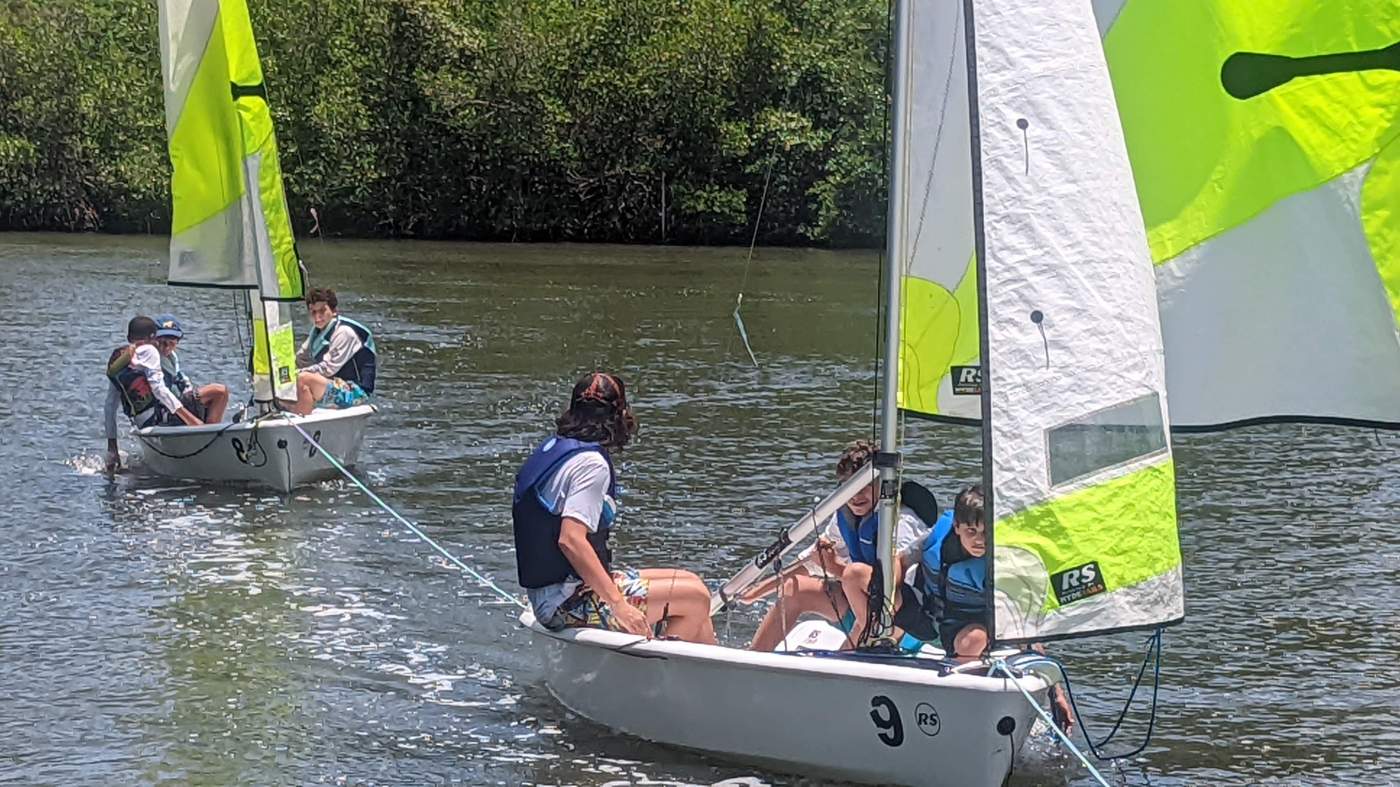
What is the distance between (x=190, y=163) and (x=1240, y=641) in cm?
886

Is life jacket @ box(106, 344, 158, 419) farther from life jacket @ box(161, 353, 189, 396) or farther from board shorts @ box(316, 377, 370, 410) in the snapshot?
board shorts @ box(316, 377, 370, 410)

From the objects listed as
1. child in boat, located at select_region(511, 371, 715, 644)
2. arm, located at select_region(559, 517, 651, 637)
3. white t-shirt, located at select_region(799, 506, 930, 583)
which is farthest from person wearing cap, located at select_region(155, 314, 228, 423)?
arm, located at select_region(559, 517, 651, 637)

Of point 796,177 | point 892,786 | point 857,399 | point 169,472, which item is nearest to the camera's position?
point 892,786

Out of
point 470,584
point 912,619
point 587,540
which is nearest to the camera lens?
point 587,540

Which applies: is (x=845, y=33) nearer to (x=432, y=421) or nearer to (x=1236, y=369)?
(x=432, y=421)

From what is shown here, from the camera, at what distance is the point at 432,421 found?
690 inches

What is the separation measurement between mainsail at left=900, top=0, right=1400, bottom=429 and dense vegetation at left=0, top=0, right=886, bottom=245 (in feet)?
128

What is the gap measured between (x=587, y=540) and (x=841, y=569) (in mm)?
1328

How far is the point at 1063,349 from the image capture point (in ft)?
21.4

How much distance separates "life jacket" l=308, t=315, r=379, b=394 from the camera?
14.7 metres

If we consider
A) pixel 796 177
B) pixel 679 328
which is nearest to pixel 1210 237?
pixel 679 328

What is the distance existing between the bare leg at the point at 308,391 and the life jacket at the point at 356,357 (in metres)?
0.28

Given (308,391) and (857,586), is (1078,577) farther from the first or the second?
(308,391)

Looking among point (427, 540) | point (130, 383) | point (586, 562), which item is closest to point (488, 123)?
point (130, 383)
